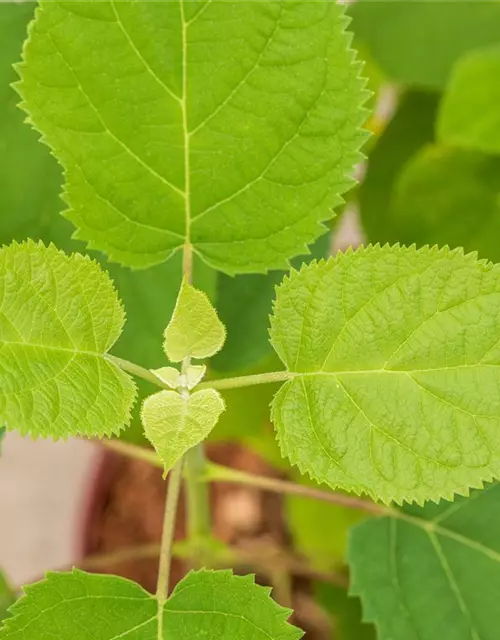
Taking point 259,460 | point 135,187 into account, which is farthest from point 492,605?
point 259,460

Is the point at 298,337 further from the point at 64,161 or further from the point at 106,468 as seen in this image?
the point at 106,468

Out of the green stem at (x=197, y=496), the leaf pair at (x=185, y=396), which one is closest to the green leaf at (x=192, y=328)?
the leaf pair at (x=185, y=396)

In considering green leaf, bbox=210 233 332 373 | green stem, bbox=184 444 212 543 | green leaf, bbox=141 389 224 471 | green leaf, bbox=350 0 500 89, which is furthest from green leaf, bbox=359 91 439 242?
green leaf, bbox=141 389 224 471

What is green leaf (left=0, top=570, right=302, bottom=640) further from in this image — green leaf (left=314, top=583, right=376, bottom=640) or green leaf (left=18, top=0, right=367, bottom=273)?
green leaf (left=314, top=583, right=376, bottom=640)

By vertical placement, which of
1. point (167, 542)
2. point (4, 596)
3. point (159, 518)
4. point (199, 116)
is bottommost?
point (159, 518)

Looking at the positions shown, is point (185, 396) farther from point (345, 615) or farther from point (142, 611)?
point (345, 615)

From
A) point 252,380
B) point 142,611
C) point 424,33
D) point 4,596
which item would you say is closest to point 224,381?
point 252,380

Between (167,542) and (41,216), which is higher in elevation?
(41,216)
